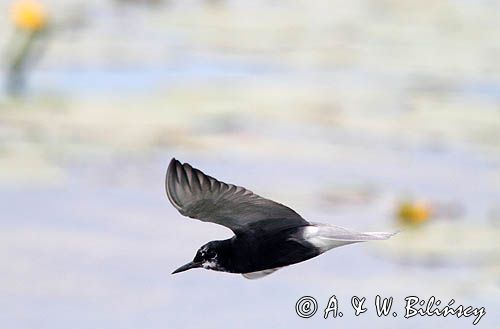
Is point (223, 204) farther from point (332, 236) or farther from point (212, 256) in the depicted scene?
point (332, 236)

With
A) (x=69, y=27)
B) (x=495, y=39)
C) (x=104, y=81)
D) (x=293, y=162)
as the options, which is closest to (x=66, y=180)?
(x=293, y=162)

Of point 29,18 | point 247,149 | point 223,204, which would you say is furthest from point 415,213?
point 223,204

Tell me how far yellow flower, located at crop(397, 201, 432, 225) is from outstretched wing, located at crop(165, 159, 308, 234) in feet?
7.65

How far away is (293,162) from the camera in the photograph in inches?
204

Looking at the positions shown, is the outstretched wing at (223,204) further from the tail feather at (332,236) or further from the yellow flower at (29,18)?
the yellow flower at (29,18)

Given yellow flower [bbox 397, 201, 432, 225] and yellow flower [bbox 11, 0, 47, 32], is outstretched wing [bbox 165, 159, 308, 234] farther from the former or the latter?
yellow flower [bbox 11, 0, 47, 32]

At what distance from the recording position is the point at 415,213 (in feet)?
14.6

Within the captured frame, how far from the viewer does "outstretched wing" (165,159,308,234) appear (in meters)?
2.12

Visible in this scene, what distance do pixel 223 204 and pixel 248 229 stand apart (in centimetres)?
7

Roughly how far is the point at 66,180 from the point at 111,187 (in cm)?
15

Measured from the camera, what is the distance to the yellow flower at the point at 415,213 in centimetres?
443

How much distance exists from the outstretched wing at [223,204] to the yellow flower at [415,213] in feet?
7.65

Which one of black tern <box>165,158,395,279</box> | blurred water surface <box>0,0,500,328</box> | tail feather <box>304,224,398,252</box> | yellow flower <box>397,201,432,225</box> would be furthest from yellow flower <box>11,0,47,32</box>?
tail feather <box>304,224,398,252</box>

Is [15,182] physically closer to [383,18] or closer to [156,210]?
[156,210]
